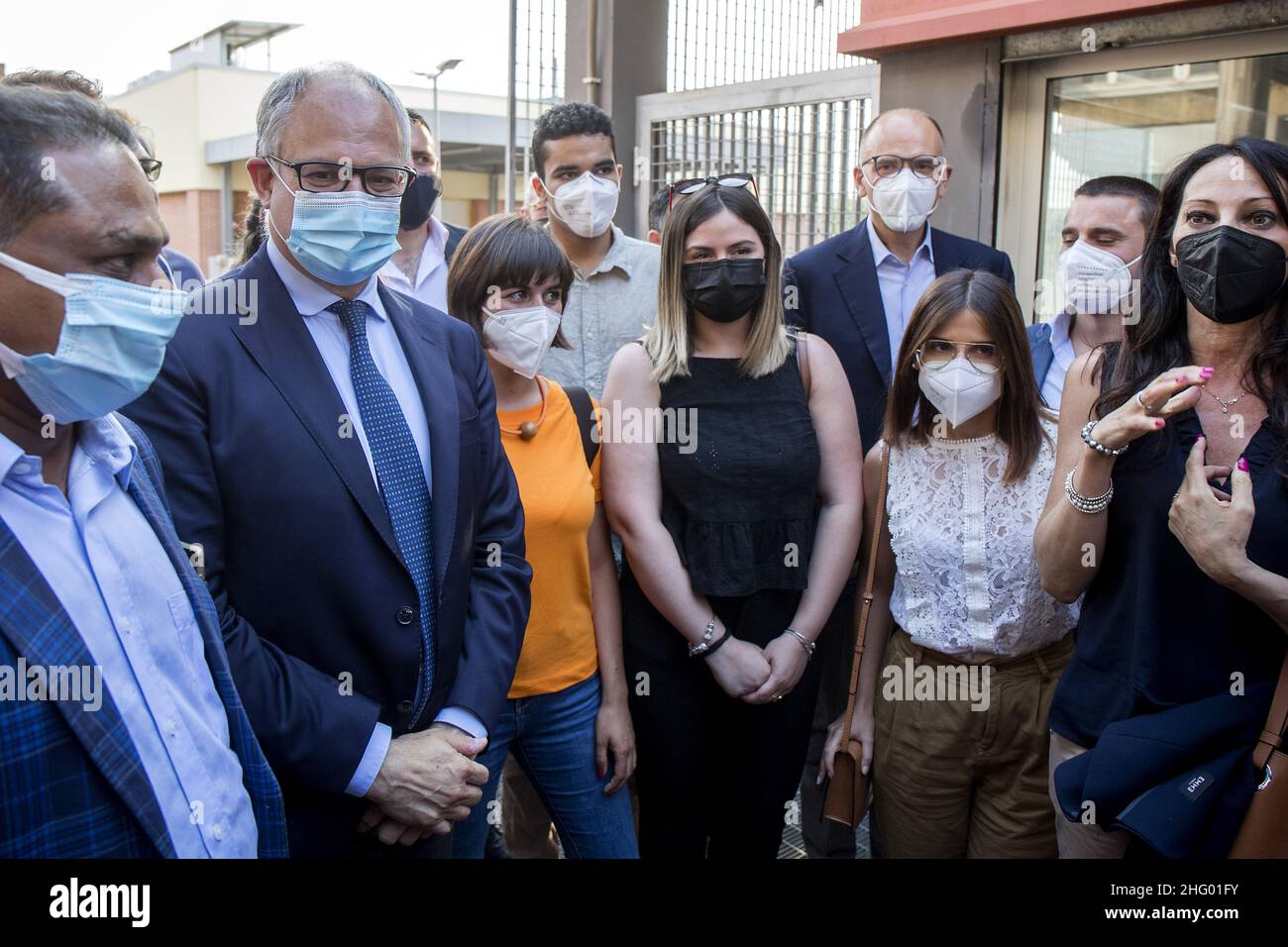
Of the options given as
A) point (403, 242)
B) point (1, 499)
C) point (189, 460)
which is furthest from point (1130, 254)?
point (1, 499)

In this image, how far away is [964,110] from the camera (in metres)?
5.26

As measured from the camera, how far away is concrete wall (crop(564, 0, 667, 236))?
6832mm

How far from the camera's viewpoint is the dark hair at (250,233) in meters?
2.98

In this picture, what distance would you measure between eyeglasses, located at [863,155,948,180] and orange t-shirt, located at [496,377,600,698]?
6.02ft

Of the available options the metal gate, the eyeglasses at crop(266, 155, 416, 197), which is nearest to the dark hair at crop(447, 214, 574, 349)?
the eyeglasses at crop(266, 155, 416, 197)

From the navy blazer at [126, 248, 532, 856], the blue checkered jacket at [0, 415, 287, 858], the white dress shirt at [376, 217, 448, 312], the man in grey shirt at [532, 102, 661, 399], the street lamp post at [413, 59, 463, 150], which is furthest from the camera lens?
the street lamp post at [413, 59, 463, 150]

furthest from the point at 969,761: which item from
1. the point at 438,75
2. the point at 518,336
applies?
the point at 438,75

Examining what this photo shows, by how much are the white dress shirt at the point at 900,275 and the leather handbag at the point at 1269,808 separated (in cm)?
201

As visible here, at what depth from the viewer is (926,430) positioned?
291cm

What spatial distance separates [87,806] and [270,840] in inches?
17.9

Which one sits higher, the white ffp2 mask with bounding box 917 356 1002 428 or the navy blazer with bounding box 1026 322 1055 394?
the navy blazer with bounding box 1026 322 1055 394

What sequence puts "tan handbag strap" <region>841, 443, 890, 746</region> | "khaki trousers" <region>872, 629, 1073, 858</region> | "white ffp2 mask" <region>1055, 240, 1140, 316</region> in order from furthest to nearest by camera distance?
"white ffp2 mask" <region>1055, 240, 1140, 316</region> < "tan handbag strap" <region>841, 443, 890, 746</region> < "khaki trousers" <region>872, 629, 1073, 858</region>

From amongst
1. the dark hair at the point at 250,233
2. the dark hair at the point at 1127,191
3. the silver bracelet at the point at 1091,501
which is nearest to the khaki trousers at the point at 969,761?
the silver bracelet at the point at 1091,501

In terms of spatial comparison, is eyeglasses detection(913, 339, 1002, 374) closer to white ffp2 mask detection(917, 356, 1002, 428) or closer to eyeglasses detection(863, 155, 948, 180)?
white ffp2 mask detection(917, 356, 1002, 428)
